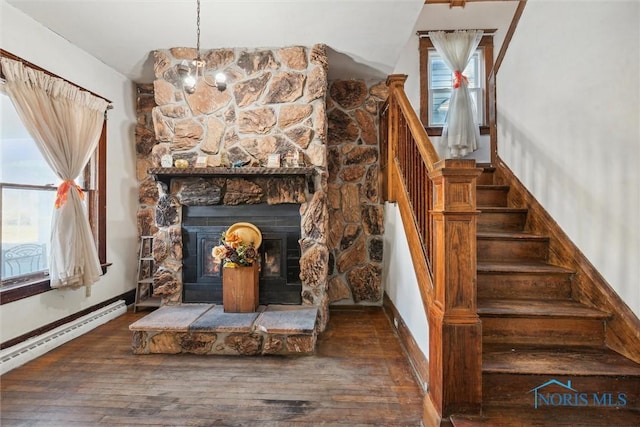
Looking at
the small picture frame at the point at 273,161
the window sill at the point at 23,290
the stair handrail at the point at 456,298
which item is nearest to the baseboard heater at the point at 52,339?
the window sill at the point at 23,290

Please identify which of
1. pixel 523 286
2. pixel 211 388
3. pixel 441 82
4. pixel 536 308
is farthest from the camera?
pixel 441 82

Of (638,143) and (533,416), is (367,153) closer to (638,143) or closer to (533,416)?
(638,143)

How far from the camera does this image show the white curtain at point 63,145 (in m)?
2.42

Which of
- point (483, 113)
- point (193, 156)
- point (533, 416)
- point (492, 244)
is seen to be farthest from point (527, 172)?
point (193, 156)

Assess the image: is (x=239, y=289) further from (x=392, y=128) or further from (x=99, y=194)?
(x=392, y=128)

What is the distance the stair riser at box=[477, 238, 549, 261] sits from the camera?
7.89 ft

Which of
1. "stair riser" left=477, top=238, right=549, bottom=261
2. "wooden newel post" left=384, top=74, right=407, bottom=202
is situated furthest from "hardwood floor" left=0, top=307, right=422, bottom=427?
"wooden newel post" left=384, top=74, right=407, bottom=202

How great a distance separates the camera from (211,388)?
2.04m

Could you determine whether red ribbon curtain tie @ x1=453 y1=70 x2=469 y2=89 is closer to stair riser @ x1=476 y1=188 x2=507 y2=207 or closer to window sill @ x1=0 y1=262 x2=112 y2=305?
stair riser @ x1=476 y1=188 x2=507 y2=207

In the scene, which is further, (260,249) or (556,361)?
(260,249)

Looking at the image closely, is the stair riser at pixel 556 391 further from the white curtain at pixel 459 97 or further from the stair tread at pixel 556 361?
the white curtain at pixel 459 97

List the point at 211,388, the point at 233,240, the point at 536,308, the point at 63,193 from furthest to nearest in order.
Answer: the point at 233,240 < the point at 63,193 < the point at 211,388 < the point at 536,308

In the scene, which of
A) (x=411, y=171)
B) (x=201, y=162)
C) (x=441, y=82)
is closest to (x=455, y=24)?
(x=441, y=82)

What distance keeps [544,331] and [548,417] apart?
1.68 feet
